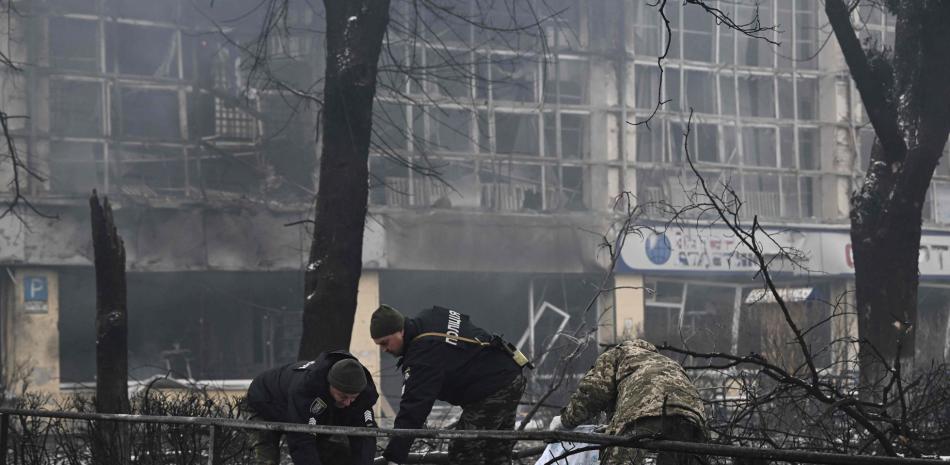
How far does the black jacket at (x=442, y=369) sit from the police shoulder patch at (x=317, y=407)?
410 mm

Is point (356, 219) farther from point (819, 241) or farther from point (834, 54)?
point (834, 54)

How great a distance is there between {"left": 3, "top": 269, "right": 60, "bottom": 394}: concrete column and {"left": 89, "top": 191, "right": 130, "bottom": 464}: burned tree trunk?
16711 mm

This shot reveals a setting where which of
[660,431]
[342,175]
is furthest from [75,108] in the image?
[660,431]

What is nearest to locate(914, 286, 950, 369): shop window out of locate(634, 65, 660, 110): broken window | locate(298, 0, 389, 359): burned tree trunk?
locate(634, 65, 660, 110): broken window

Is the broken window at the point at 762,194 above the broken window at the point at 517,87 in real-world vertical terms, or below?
below

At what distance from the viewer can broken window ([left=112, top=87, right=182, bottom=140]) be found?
2706 centimetres

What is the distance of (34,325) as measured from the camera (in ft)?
81.7

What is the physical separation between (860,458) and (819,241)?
28.2 meters

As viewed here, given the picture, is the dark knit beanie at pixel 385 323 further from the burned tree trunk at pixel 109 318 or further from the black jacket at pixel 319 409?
the burned tree trunk at pixel 109 318

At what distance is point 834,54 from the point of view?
107 feet

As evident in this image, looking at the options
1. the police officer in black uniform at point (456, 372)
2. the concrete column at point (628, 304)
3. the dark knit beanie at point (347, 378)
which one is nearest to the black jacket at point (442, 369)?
the police officer in black uniform at point (456, 372)

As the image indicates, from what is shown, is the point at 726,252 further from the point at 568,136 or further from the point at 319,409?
the point at 319,409

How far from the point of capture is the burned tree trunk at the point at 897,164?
9.68 meters

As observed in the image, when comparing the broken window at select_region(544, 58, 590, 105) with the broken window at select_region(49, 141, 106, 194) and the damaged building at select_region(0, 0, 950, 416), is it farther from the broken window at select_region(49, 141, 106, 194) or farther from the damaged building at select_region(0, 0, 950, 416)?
the broken window at select_region(49, 141, 106, 194)
